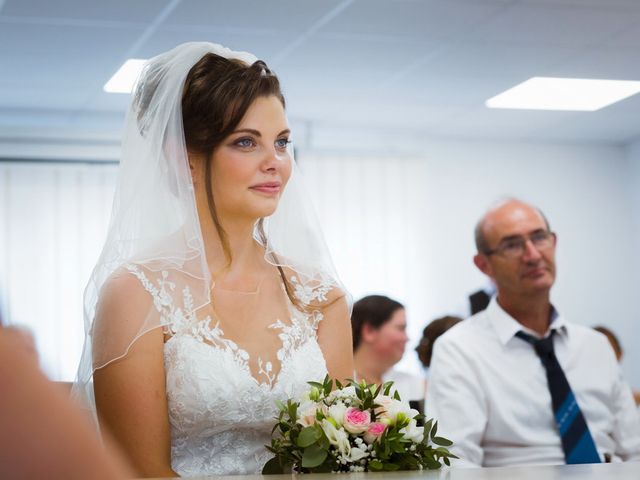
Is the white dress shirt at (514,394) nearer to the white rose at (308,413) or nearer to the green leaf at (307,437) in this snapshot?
the white rose at (308,413)

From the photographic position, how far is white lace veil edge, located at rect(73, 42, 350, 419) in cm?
241

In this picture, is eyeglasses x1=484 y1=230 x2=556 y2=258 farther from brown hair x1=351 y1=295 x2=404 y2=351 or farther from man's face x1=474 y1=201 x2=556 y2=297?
brown hair x1=351 y1=295 x2=404 y2=351

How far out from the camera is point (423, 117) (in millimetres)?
8555

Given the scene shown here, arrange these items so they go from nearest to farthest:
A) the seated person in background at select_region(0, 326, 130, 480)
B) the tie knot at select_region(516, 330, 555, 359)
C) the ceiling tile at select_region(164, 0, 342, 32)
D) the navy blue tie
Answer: the seated person in background at select_region(0, 326, 130, 480) < the navy blue tie < the tie knot at select_region(516, 330, 555, 359) < the ceiling tile at select_region(164, 0, 342, 32)

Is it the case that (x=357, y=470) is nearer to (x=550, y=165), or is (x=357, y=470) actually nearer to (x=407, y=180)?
(x=407, y=180)

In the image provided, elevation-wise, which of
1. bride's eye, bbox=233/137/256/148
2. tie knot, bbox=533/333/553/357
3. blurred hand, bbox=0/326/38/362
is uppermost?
bride's eye, bbox=233/137/256/148

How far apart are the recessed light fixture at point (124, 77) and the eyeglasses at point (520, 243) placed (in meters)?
3.42

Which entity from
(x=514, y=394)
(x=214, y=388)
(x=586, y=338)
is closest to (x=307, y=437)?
(x=214, y=388)

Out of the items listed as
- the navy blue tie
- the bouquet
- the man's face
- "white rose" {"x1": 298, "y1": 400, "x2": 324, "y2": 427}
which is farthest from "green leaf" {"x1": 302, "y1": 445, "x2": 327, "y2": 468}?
the man's face

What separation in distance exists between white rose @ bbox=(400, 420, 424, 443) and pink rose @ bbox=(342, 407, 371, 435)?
0.07 meters

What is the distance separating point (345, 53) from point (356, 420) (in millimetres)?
4895

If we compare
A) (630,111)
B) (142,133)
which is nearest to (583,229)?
(630,111)

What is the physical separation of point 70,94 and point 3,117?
97 cm

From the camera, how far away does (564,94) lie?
7.82m
